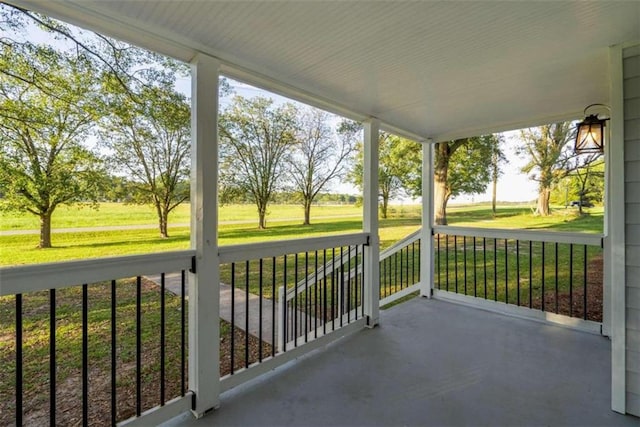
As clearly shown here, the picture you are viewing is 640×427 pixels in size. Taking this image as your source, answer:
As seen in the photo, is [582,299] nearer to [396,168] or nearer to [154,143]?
[396,168]

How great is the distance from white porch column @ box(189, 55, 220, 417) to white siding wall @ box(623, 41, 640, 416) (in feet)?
8.40

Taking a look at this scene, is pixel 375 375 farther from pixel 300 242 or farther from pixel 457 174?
pixel 457 174

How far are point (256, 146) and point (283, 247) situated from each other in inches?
41.0

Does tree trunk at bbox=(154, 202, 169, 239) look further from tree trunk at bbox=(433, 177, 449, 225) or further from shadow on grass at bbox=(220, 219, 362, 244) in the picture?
tree trunk at bbox=(433, 177, 449, 225)

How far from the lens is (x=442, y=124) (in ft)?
11.9

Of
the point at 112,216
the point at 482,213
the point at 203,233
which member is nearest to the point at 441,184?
the point at 482,213

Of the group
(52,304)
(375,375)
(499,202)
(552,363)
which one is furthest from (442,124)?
(52,304)

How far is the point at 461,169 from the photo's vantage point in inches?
216

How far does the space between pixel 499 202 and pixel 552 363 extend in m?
2.68

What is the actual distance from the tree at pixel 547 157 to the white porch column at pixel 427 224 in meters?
1.54

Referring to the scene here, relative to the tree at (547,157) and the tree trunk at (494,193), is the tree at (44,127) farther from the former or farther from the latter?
the tree at (547,157)

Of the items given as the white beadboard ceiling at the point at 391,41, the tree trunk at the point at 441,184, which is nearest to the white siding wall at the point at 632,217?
the white beadboard ceiling at the point at 391,41

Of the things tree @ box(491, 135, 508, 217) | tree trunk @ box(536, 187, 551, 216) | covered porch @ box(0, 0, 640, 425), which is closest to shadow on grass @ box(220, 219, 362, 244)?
covered porch @ box(0, 0, 640, 425)

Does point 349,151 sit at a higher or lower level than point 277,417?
higher
